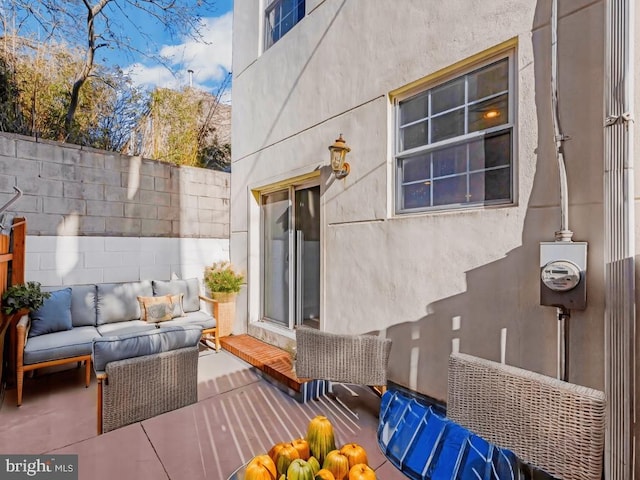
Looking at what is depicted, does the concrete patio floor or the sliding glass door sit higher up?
the sliding glass door

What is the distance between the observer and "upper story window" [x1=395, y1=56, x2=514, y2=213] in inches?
97.8

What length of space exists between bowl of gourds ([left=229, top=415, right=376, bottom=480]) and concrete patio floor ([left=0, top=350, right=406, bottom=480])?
1.11m

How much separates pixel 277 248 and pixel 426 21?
330cm

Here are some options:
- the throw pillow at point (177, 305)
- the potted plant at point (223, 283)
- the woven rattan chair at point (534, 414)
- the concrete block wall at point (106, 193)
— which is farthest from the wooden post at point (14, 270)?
the woven rattan chair at point (534, 414)

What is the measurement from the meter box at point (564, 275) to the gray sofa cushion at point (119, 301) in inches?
192

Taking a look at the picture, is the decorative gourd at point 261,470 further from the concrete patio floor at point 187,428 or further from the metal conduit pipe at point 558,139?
the metal conduit pipe at point 558,139

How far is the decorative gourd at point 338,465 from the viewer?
3.96 ft

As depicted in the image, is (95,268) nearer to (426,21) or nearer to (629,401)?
(426,21)

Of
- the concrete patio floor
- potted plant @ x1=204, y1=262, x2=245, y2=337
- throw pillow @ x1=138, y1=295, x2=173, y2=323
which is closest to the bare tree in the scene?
throw pillow @ x1=138, y1=295, x2=173, y2=323

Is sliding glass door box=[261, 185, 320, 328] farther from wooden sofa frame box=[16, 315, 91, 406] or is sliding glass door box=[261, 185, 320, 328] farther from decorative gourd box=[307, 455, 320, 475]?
decorative gourd box=[307, 455, 320, 475]

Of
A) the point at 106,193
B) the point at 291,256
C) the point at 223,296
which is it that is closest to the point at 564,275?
the point at 291,256

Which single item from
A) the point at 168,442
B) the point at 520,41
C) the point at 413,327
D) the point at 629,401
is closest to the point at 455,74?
the point at 520,41

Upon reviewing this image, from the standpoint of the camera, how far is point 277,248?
4.91 m

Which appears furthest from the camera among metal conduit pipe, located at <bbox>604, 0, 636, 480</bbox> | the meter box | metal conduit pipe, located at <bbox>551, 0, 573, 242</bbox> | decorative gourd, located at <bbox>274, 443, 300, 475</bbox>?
metal conduit pipe, located at <bbox>551, 0, 573, 242</bbox>
